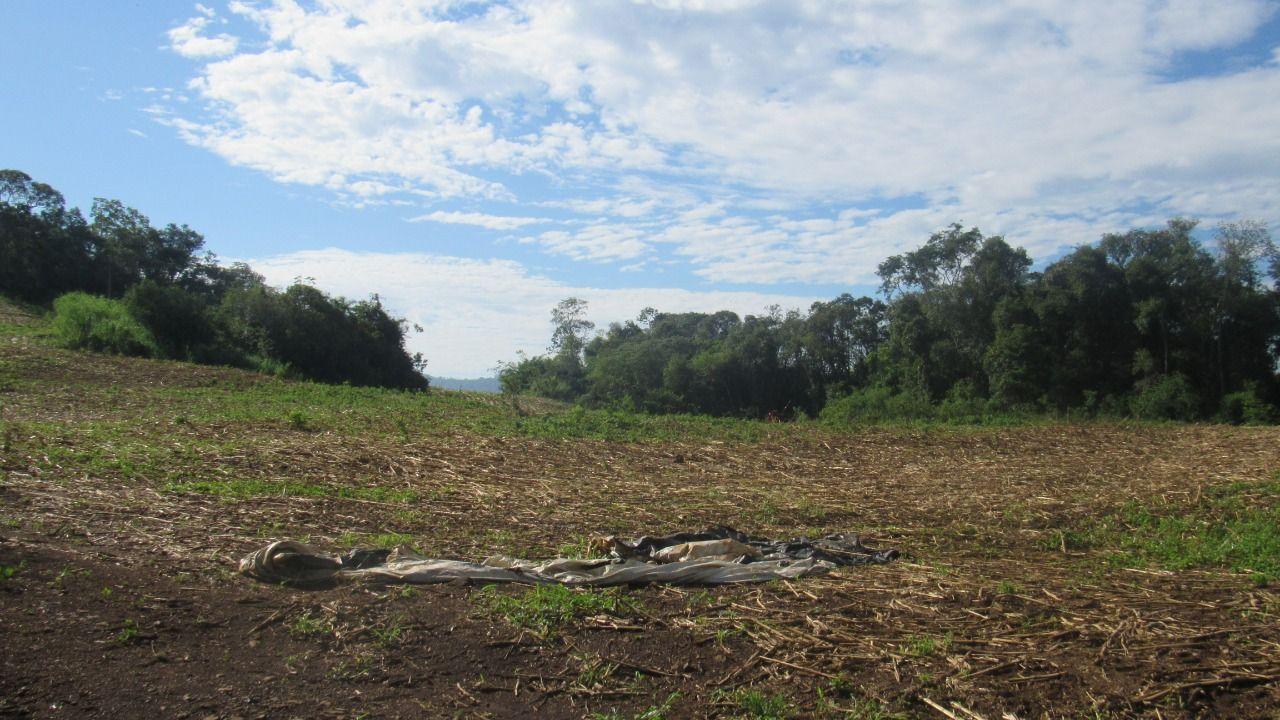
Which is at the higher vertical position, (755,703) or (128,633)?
(128,633)

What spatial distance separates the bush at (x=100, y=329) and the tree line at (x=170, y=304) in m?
0.03

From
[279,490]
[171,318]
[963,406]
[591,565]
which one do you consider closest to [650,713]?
[591,565]

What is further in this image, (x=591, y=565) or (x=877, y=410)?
(x=877, y=410)

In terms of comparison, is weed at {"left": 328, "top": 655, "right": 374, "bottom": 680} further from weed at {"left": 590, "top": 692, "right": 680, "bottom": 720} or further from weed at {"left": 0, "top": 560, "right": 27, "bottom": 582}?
weed at {"left": 0, "top": 560, "right": 27, "bottom": 582}

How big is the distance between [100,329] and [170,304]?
88.9 inches

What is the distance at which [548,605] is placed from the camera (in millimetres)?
4414

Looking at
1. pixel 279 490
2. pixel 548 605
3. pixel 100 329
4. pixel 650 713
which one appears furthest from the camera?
pixel 100 329

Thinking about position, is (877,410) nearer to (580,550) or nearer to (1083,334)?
(1083,334)

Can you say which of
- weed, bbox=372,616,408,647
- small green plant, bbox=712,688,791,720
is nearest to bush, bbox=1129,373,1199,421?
small green plant, bbox=712,688,791,720

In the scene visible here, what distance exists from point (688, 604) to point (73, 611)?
315 centimetres

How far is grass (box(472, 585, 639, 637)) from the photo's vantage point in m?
4.23

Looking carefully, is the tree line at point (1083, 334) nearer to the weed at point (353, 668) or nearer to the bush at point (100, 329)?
the bush at point (100, 329)

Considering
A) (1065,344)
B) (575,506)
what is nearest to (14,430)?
(575,506)

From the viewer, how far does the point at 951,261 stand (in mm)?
31203
